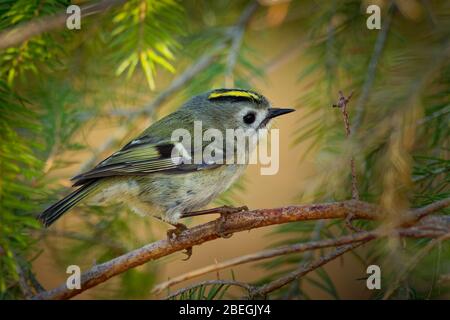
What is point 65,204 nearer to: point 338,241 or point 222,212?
point 222,212

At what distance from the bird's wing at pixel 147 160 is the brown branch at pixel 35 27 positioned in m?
0.46

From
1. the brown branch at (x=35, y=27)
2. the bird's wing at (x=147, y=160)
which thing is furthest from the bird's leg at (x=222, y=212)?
the brown branch at (x=35, y=27)

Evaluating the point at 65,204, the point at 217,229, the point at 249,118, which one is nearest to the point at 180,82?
the point at 249,118

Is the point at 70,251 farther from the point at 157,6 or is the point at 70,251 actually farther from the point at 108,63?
the point at 157,6

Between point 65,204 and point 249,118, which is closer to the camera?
point 65,204

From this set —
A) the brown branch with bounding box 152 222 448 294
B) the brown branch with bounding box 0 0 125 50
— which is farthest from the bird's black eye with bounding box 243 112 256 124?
the brown branch with bounding box 152 222 448 294

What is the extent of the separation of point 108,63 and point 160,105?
20cm

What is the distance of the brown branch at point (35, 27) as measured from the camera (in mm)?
1182

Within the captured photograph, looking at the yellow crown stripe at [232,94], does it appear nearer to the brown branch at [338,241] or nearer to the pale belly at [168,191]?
the pale belly at [168,191]

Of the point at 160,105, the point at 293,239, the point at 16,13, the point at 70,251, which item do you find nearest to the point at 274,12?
the point at 160,105

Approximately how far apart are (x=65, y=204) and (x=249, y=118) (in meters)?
0.69

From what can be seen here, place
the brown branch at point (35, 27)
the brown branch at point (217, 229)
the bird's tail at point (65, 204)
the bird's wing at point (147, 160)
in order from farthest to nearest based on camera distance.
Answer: the bird's wing at point (147, 160)
the bird's tail at point (65, 204)
the brown branch at point (35, 27)
the brown branch at point (217, 229)

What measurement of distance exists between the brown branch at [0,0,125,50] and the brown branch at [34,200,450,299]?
1.62 ft

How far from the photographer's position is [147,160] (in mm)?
1700
